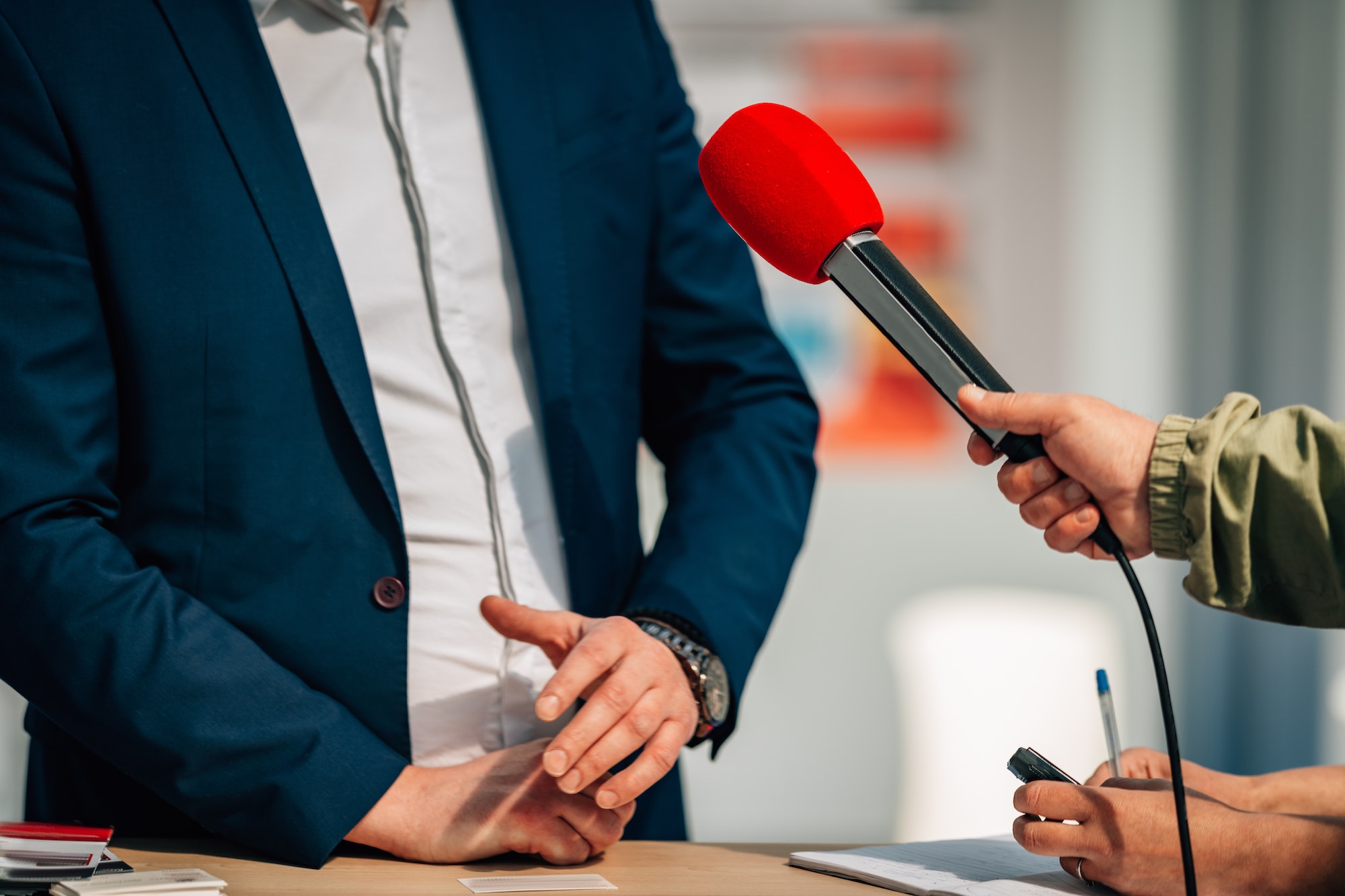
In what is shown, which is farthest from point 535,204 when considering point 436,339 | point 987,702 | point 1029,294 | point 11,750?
point 1029,294

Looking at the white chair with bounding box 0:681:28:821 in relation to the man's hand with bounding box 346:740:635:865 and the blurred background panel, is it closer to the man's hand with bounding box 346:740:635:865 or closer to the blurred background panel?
the blurred background panel

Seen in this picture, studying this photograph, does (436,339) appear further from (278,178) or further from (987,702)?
(987,702)

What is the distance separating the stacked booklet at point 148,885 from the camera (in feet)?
2.18

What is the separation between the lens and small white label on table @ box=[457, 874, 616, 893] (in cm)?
77

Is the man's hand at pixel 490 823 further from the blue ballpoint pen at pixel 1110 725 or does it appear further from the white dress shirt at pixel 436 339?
the blue ballpoint pen at pixel 1110 725

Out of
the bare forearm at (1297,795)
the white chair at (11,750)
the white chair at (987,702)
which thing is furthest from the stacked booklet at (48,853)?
the white chair at (987,702)

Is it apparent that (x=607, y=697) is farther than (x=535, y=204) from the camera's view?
No

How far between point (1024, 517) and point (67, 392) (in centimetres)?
73

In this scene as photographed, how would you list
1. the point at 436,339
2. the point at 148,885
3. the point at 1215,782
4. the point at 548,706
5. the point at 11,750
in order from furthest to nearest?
the point at 11,750, the point at 436,339, the point at 1215,782, the point at 548,706, the point at 148,885

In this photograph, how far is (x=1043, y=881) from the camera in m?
0.78

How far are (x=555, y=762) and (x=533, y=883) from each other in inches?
3.4

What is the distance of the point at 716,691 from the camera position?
0.96 meters

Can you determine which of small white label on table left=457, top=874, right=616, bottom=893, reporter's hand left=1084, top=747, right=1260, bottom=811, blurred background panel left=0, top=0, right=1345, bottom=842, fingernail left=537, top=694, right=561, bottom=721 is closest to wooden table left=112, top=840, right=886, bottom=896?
small white label on table left=457, top=874, right=616, bottom=893

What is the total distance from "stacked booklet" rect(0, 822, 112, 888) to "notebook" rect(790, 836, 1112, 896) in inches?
19.0
